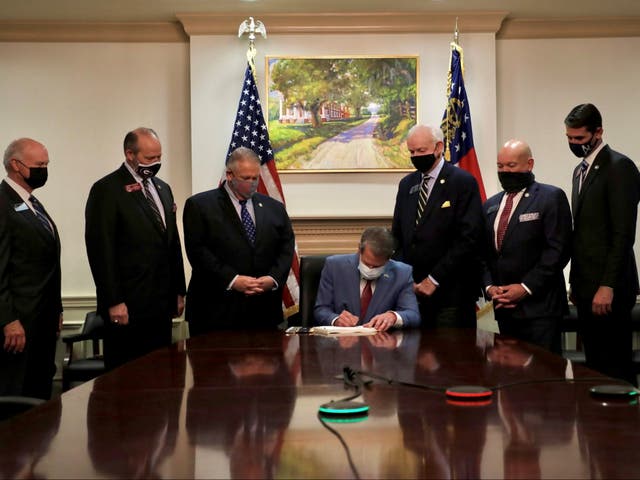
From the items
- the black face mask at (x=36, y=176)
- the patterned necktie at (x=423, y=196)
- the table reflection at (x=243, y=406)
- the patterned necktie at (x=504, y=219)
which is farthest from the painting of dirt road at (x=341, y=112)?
the table reflection at (x=243, y=406)

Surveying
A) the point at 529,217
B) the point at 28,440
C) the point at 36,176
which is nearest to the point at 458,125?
the point at 529,217

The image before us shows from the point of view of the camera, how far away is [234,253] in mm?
4879

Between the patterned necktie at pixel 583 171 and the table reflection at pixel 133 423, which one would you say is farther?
the patterned necktie at pixel 583 171

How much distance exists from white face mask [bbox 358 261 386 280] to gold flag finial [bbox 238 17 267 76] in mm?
2982

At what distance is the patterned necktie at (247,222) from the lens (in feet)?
16.1

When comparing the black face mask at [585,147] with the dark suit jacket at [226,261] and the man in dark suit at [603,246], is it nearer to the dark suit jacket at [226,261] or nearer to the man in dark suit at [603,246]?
the man in dark suit at [603,246]

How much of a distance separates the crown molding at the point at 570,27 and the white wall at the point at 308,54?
0.28 meters

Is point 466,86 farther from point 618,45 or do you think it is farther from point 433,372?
point 433,372

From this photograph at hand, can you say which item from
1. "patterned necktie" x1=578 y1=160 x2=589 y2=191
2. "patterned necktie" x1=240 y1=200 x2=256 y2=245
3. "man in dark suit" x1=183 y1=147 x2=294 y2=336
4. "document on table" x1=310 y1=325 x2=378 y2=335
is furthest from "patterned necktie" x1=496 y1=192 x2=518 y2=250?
"patterned necktie" x1=240 y1=200 x2=256 y2=245

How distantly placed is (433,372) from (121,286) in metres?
2.19

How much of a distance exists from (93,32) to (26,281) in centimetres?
330

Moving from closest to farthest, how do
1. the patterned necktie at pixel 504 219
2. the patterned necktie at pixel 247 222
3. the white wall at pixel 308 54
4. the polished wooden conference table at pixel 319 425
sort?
1. the polished wooden conference table at pixel 319 425
2. the patterned necktie at pixel 504 219
3. the patterned necktie at pixel 247 222
4. the white wall at pixel 308 54

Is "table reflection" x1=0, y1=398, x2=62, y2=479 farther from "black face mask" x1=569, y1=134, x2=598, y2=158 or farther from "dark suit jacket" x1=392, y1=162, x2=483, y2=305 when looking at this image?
"black face mask" x1=569, y1=134, x2=598, y2=158

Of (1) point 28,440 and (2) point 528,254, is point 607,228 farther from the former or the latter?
(1) point 28,440
